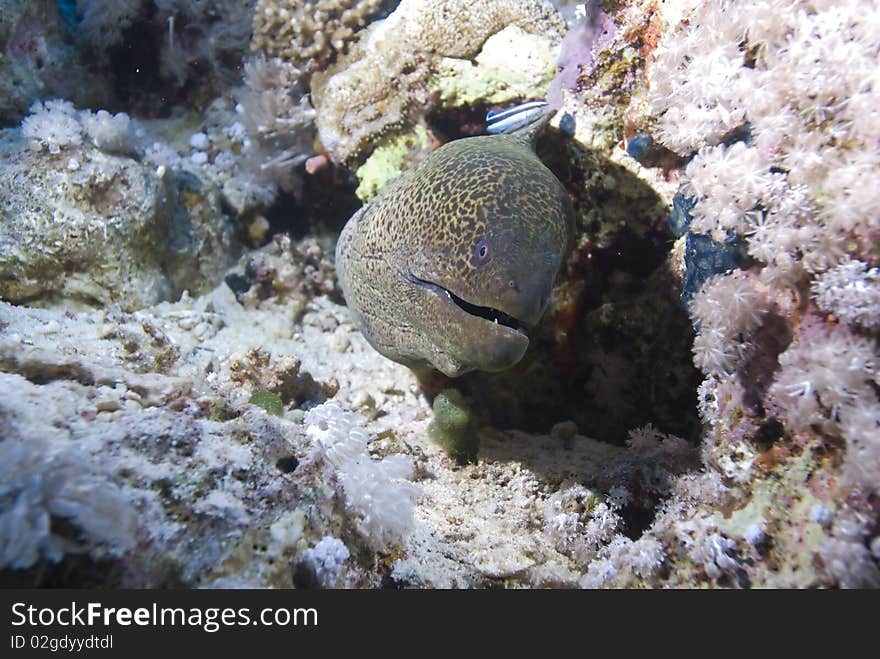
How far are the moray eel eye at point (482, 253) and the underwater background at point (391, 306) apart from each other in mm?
944

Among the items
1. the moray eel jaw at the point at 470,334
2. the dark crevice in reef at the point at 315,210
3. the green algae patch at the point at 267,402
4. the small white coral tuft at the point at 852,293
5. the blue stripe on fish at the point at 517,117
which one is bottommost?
the green algae patch at the point at 267,402

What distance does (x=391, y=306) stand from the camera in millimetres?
3182

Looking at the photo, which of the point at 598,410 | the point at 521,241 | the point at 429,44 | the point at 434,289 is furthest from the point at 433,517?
the point at 429,44

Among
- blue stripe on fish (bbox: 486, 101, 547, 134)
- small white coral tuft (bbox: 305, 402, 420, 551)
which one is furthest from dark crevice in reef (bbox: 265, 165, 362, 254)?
small white coral tuft (bbox: 305, 402, 420, 551)

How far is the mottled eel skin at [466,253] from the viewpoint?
92.1 inches

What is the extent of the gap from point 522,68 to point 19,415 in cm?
422

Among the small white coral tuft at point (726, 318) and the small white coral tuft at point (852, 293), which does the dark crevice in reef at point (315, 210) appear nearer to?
the small white coral tuft at point (726, 318)

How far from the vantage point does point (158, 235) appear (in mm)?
4578

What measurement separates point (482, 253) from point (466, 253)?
0.11 meters

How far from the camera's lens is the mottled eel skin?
2340 millimetres

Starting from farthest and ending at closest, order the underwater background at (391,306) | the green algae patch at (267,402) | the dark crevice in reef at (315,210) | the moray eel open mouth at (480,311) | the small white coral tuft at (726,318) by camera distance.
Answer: the dark crevice in reef at (315,210)
the green algae patch at (267,402)
the moray eel open mouth at (480,311)
the small white coral tuft at (726,318)
the underwater background at (391,306)

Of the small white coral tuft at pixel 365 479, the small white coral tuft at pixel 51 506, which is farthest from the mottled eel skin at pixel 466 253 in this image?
the small white coral tuft at pixel 51 506

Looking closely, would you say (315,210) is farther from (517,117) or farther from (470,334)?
(470,334)

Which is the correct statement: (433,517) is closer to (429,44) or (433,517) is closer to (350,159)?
(350,159)
